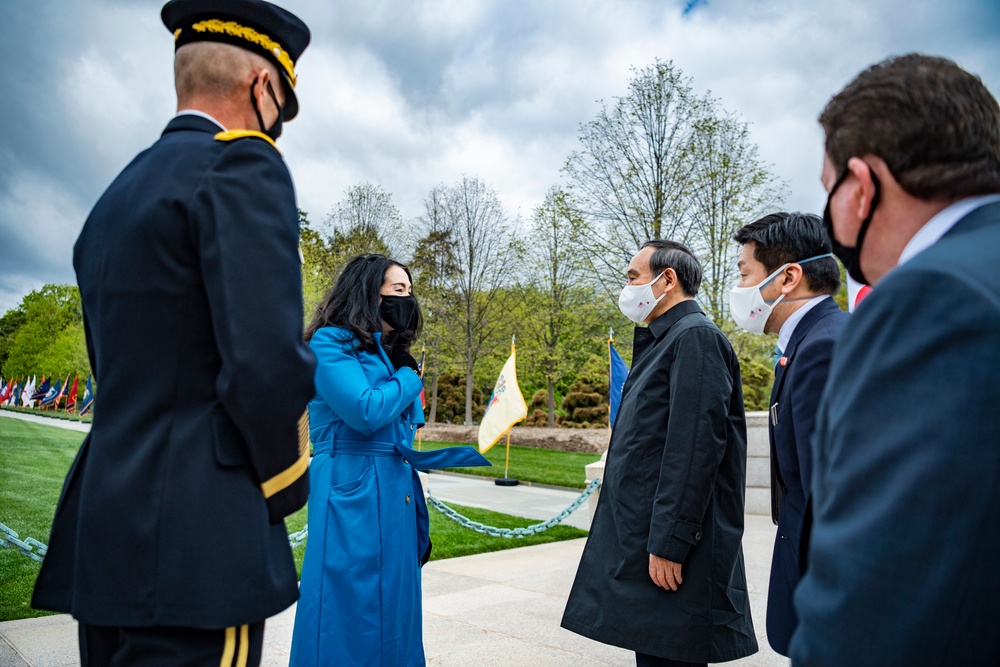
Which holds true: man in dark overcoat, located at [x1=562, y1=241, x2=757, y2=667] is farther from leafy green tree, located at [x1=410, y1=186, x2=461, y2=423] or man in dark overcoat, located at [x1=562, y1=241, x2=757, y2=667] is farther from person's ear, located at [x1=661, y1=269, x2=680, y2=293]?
leafy green tree, located at [x1=410, y1=186, x2=461, y2=423]

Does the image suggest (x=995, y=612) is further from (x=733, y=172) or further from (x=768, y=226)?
(x=733, y=172)

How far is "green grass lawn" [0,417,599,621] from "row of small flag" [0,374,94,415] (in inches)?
12.4

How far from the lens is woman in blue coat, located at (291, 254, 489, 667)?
9.89ft

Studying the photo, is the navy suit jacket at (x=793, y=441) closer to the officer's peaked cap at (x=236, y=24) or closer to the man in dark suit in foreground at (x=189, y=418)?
the man in dark suit in foreground at (x=189, y=418)

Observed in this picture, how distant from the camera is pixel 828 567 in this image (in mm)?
1050

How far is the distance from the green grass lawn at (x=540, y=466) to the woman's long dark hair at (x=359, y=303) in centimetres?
1239

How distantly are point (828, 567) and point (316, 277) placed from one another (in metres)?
28.1

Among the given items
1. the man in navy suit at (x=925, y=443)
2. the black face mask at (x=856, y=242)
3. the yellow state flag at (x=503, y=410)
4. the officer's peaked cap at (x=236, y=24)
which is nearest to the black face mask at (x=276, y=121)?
the officer's peaked cap at (x=236, y=24)

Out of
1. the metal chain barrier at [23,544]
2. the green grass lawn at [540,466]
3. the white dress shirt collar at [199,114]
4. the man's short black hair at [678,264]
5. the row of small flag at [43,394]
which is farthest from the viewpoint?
the green grass lawn at [540,466]

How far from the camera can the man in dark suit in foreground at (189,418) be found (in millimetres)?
1576

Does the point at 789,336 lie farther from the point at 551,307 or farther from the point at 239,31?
the point at 551,307

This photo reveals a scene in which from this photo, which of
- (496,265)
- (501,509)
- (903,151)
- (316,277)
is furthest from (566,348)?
(903,151)

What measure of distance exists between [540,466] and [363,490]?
16280 millimetres

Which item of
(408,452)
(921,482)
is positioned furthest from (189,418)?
(408,452)
